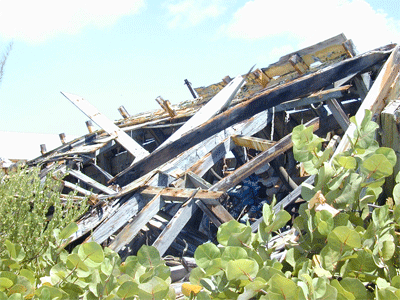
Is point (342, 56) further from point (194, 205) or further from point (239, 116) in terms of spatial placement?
point (194, 205)

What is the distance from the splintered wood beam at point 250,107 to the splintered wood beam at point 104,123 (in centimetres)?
159

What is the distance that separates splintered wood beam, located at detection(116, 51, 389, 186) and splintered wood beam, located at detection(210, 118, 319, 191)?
651mm

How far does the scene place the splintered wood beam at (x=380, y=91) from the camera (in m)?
3.57

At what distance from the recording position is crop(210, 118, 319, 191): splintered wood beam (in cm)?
443

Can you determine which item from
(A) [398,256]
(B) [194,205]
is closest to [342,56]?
(B) [194,205]

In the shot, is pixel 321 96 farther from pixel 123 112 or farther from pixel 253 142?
pixel 123 112

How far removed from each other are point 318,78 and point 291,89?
473 millimetres

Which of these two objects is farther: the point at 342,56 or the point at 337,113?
the point at 342,56

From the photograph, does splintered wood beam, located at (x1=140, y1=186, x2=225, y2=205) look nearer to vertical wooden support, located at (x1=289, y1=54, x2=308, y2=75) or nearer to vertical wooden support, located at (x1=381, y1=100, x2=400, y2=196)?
vertical wooden support, located at (x1=381, y1=100, x2=400, y2=196)

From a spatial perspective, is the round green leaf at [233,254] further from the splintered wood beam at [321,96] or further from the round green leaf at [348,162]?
the splintered wood beam at [321,96]

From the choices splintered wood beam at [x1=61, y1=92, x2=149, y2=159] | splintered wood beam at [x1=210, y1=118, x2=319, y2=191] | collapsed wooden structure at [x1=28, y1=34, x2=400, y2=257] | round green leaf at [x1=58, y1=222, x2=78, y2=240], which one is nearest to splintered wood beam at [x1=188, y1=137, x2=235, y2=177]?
collapsed wooden structure at [x1=28, y1=34, x2=400, y2=257]

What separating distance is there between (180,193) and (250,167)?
91 cm

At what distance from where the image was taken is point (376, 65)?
17.9ft

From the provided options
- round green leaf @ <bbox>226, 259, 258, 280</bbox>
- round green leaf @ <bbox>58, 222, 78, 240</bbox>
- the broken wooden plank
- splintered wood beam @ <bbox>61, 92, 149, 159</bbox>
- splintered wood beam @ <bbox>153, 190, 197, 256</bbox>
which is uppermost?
splintered wood beam @ <bbox>61, 92, 149, 159</bbox>
